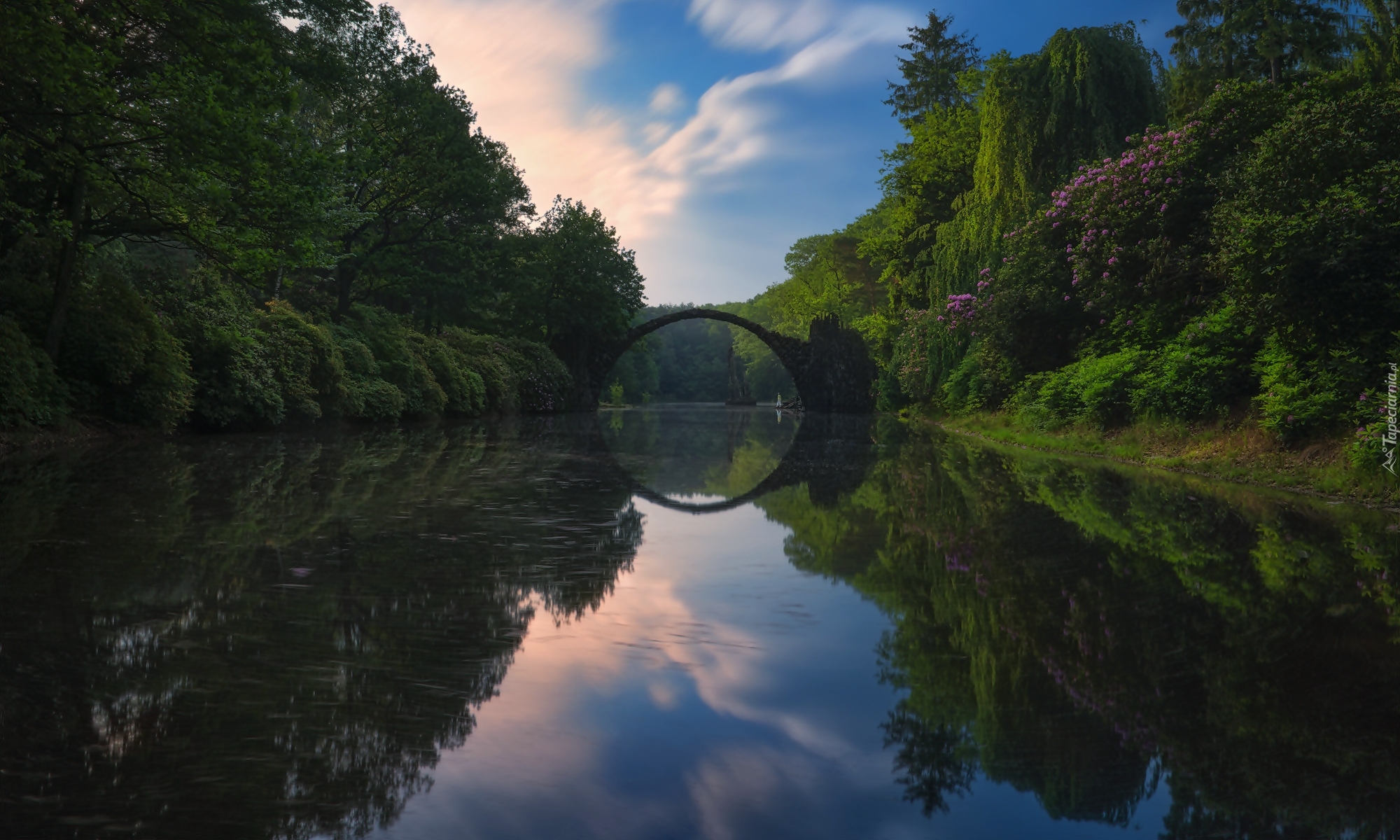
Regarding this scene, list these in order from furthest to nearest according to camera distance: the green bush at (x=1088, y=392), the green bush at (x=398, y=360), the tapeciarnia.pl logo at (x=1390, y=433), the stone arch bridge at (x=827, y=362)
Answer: the stone arch bridge at (x=827, y=362) < the green bush at (x=398, y=360) < the green bush at (x=1088, y=392) < the tapeciarnia.pl logo at (x=1390, y=433)

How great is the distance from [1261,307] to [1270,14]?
24.3 metres

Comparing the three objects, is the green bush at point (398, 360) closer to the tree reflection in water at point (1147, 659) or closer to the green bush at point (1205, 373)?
the green bush at point (1205, 373)

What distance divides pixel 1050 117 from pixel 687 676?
24.4 metres

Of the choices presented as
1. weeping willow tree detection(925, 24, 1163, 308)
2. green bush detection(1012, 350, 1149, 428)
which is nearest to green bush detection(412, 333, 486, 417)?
weeping willow tree detection(925, 24, 1163, 308)

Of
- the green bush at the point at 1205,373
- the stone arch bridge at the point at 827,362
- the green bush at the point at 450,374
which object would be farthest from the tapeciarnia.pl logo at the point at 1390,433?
the stone arch bridge at the point at 827,362

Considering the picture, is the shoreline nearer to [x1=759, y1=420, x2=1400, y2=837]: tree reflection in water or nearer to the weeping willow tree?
[x1=759, y1=420, x2=1400, y2=837]: tree reflection in water

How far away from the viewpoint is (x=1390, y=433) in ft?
29.3

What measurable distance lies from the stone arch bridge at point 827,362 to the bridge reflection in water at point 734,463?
24.7 metres

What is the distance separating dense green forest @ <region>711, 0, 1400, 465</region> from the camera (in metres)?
10.4

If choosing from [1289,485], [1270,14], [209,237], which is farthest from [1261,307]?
[1270,14]

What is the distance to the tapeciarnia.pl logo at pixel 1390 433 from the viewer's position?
346 inches

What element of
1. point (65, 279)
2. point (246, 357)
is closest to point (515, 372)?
point (246, 357)

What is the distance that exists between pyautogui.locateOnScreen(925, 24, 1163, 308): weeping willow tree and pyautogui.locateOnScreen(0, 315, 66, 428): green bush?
22018 millimetres

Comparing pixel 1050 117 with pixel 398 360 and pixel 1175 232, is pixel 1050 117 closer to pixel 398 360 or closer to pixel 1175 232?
pixel 1175 232
